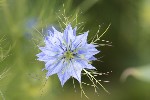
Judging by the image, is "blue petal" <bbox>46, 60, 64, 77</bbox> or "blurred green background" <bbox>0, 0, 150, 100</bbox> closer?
"blue petal" <bbox>46, 60, 64, 77</bbox>

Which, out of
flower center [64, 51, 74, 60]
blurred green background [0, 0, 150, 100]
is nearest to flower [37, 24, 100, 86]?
flower center [64, 51, 74, 60]

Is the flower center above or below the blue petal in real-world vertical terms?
above

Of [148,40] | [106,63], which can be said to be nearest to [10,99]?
[106,63]

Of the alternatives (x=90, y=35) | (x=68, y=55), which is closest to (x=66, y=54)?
(x=68, y=55)

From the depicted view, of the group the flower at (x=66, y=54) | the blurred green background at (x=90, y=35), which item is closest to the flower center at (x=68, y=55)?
the flower at (x=66, y=54)

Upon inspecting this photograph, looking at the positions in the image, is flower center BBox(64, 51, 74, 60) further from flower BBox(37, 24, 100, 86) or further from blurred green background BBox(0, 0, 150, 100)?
blurred green background BBox(0, 0, 150, 100)

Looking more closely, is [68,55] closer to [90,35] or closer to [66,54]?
[66,54]
